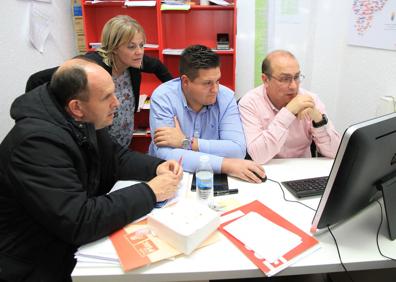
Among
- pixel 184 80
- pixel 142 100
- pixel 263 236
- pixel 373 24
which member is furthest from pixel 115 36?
pixel 373 24

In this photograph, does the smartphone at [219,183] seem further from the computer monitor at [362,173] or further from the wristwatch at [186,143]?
the computer monitor at [362,173]

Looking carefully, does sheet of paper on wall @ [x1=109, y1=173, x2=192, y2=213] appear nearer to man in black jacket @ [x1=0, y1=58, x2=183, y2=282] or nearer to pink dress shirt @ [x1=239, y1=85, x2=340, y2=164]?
man in black jacket @ [x1=0, y1=58, x2=183, y2=282]

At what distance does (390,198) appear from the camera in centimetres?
101

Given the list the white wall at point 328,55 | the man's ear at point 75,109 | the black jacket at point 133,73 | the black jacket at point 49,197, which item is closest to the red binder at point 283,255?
the black jacket at point 49,197

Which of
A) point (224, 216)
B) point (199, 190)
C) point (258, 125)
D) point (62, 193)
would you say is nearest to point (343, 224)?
point (224, 216)

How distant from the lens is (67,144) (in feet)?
3.43

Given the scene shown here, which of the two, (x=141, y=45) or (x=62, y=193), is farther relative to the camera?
(x=141, y=45)

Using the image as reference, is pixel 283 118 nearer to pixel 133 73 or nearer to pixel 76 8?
pixel 133 73

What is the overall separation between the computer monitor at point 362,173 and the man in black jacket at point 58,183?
0.59 metres

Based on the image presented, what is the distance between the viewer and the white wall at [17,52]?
6.69 feet

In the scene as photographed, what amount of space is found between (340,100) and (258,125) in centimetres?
165

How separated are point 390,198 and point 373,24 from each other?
184 centimetres

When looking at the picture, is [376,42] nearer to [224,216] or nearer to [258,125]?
[258,125]

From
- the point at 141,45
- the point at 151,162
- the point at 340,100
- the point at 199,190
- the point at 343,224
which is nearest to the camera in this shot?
the point at 343,224
